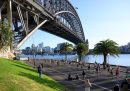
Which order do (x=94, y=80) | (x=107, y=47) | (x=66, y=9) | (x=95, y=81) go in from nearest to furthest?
1. (x=95, y=81)
2. (x=94, y=80)
3. (x=107, y=47)
4. (x=66, y=9)

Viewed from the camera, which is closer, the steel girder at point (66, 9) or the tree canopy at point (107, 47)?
the tree canopy at point (107, 47)

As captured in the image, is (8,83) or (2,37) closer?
(8,83)

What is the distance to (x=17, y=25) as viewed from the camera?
70.2m

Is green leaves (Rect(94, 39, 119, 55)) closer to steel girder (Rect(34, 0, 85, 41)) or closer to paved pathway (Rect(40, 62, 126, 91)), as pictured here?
steel girder (Rect(34, 0, 85, 41))

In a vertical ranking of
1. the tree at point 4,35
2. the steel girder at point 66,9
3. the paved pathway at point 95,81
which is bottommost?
the paved pathway at point 95,81

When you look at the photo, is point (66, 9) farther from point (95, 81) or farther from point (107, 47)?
point (95, 81)

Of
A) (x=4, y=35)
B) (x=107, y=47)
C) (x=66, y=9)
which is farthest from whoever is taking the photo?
(x=66, y=9)

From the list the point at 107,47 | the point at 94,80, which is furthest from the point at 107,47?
the point at 94,80

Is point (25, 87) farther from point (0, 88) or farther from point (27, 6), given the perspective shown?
point (27, 6)

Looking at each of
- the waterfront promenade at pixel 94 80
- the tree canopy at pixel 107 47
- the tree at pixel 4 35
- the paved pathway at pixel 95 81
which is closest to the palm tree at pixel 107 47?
the tree canopy at pixel 107 47

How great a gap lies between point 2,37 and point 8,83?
26.9 metres

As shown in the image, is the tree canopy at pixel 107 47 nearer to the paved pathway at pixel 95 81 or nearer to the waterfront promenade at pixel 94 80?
the waterfront promenade at pixel 94 80

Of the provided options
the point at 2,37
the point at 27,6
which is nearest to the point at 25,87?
the point at 2,37

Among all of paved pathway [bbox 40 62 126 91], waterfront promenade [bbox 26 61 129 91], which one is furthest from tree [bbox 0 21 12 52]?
paved pathway [bbox 40 62 126 91]
